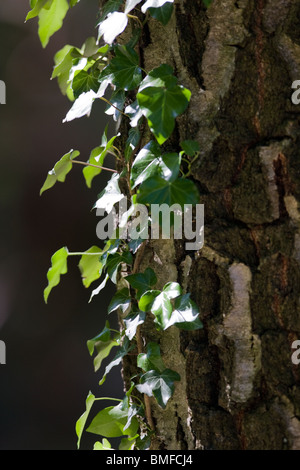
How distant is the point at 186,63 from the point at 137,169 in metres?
0.16

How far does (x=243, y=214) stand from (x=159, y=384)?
0.25m

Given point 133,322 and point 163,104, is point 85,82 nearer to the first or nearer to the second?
point 163,104

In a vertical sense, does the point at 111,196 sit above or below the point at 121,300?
above

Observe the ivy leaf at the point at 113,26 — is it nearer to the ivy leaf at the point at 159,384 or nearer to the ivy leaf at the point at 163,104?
the ivy leaf at the point at 163,104

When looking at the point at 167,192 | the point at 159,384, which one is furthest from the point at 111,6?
the point at 159,384

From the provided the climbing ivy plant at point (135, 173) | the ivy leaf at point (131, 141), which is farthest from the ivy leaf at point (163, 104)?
the ivy leaf at point (131, 141)

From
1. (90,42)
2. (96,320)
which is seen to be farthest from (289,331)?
(96,320)

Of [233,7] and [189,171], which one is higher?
[233,7]

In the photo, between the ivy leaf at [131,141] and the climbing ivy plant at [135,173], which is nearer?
the climbing ivy plant at [135,173]

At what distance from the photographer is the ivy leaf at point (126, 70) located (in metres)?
0.72

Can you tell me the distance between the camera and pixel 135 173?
0.69 m

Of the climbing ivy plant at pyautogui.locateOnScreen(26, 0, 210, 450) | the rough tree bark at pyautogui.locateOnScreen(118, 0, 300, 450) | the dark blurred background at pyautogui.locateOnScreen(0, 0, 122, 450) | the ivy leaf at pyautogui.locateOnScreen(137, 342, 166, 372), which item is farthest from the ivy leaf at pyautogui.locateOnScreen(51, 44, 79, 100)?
the dark blurred background at pyautogui.locateOnScreen(0, 0, 122, 450)

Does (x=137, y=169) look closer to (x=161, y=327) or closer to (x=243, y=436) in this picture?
(x=161, y=327)

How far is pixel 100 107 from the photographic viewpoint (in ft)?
8.57
